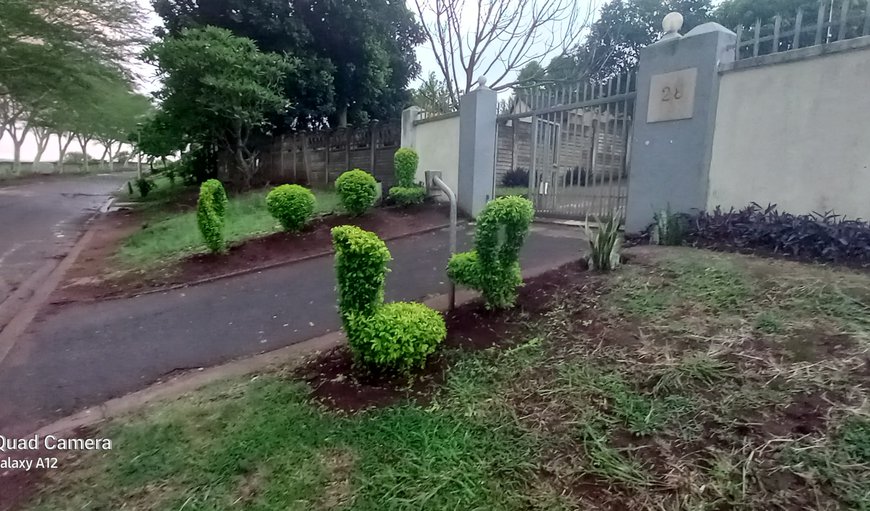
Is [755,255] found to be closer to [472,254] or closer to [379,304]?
[472,254]

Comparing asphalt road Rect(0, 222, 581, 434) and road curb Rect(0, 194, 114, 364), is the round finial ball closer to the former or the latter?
asphalt road Rect(0, 222, 581, 434)

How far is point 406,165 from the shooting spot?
936 cm

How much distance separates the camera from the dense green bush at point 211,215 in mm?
6777

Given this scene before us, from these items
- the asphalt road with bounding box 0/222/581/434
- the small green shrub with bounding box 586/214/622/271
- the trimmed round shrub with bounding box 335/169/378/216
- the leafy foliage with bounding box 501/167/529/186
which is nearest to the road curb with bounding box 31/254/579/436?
the asphalt road with bounding box 0/222/581/434

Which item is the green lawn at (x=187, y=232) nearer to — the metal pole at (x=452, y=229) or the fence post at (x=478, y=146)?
the fence post at (x=478, y=146)

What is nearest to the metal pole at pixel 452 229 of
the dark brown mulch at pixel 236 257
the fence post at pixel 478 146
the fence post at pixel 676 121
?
the fence post at pixel 676 121

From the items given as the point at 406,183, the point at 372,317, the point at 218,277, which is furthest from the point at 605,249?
the point at 406,183

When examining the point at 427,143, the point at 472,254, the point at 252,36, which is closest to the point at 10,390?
the point at 472,254

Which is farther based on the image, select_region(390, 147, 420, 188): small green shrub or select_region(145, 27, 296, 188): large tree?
select_region(145, 27, 296, 188): large tree

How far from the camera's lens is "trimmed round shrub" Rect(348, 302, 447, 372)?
111 inches

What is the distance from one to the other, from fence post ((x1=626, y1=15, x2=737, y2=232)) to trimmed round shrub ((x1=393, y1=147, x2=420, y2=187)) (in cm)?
468

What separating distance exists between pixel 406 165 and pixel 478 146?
5.77 ft

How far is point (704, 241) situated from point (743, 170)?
820mm

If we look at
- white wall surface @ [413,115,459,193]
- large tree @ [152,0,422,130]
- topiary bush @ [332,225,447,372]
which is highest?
large tree @ [152,0,422,130]
